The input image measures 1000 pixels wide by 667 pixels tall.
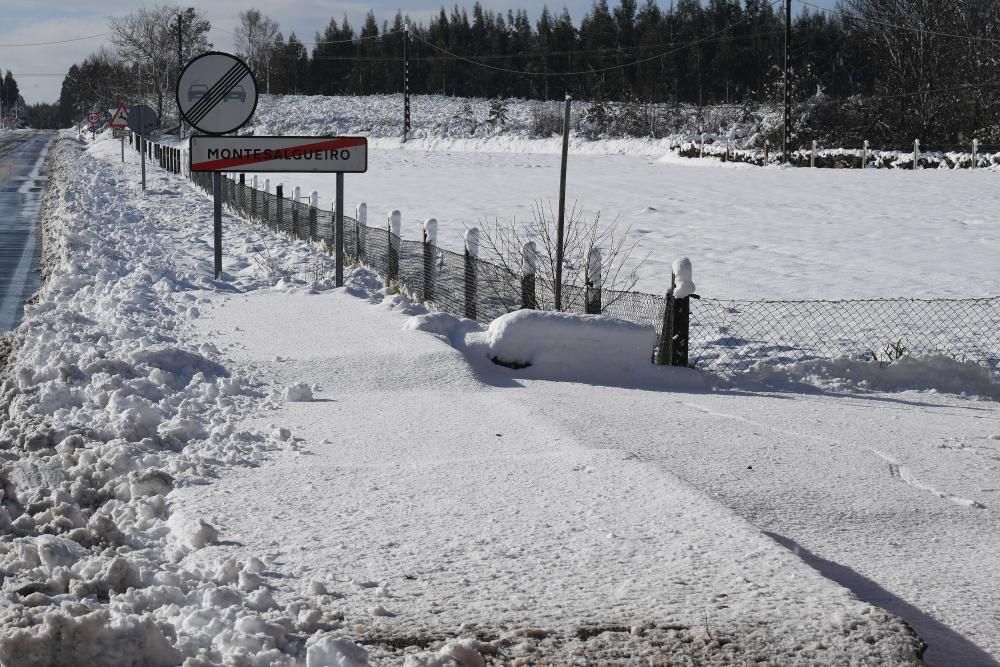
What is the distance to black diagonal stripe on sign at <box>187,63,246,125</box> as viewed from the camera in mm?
11883

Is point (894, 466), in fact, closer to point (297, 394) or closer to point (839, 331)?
point (297, 394)

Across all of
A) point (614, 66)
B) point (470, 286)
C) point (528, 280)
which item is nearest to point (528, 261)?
point (528, 280)

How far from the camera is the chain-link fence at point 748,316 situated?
33.0ft

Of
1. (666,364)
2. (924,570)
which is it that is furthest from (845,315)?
(924,570)

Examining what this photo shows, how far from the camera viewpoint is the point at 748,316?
1190 cm

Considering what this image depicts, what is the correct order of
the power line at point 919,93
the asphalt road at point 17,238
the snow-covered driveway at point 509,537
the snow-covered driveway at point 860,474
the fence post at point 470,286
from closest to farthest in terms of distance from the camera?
the snow-covered driveway at point 509,537
the snow-covered driveway at point 860,474
the fence post at point 470,286
the asphalt road at point 17,238
the power line at point 919,93

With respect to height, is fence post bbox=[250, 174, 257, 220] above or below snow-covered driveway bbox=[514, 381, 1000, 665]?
above

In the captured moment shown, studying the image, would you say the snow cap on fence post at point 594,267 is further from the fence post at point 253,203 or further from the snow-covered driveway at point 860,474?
the fence post at point 253,203

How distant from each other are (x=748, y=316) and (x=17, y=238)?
13.8 metres

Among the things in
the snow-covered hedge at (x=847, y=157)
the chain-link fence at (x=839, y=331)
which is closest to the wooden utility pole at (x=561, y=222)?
the chain-link fence at (x=839, y=331)

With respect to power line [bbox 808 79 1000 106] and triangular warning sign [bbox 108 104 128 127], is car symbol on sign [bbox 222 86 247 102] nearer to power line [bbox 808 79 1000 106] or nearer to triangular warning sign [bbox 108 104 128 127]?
triangular warning sign [bbox 108 104 128 127]

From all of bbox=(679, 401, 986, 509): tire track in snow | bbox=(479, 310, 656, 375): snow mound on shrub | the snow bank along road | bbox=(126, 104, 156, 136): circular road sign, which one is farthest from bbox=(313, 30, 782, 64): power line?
the snow bank along road

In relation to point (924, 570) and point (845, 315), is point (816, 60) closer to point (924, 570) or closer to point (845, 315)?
point (845, 315)

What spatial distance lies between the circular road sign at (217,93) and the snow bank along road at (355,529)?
12.5 feet
